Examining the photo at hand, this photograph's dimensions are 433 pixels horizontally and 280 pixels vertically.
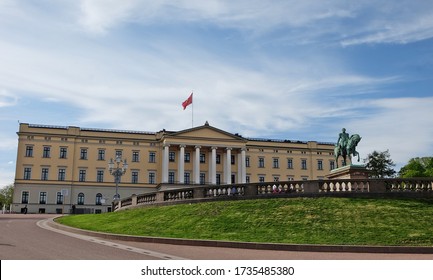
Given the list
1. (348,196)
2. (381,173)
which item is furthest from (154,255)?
(381,173)

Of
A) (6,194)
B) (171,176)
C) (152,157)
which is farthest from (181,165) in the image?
(6,194)

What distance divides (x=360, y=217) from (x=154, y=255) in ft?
43.8

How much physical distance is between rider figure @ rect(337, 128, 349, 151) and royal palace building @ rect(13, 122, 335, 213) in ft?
172

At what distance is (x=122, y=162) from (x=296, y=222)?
6785 centimetres

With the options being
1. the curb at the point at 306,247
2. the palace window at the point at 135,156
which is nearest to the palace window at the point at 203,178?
the palace window at the point at 135,156

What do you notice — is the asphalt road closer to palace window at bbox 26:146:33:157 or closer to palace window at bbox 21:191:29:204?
palace window at bbox 21:191:29:204

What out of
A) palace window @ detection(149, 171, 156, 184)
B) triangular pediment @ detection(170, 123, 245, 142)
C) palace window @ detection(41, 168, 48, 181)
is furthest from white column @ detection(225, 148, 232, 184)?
palace window @ detection(41, 168, 48, 181)

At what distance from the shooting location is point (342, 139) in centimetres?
4141

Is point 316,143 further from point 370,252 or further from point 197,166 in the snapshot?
point 370,252

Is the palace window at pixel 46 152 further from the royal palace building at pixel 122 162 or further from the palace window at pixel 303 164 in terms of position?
the palace window at pixel 303 164

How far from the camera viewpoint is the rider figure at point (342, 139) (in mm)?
41062

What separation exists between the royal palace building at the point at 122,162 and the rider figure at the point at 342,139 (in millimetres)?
52525

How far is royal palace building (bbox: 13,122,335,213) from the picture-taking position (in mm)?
86688

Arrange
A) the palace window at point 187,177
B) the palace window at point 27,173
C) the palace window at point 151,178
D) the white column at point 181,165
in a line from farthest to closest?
the palace window at point 187,177 < the palace window at point 151,178 < the white column at point 181,165 < the palace window at point 27,173
